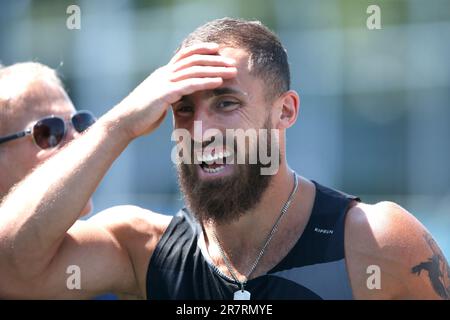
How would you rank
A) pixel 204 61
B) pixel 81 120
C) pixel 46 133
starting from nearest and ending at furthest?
pixel 204 61, pixel 46 133, pixel 81 120

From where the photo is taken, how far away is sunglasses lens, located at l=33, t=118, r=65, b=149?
4309 millimetres

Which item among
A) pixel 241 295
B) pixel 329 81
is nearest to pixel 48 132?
pixel 241 295

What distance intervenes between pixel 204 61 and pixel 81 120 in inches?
47.3

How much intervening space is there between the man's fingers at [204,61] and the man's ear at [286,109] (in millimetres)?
402

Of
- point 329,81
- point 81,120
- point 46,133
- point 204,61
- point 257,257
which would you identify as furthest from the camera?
point 329,81

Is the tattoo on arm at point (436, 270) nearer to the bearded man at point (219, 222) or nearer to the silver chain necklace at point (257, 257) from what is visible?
the bearded man at point (219, 222)

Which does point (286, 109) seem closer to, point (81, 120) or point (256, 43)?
point (256, 43)

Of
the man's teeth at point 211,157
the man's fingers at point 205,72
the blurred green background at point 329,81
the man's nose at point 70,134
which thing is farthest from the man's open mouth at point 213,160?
the blurred green background at point 329,81

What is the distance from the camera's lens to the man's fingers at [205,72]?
11.4 ft

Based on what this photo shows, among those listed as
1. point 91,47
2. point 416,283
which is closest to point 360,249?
point 416,283

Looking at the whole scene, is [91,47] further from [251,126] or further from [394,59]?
[251,126]

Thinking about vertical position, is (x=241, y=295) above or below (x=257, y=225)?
below

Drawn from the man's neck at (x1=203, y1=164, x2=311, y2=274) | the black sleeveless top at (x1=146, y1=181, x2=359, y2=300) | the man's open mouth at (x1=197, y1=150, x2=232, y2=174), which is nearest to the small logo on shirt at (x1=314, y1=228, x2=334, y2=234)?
the black sleeveless top at (x1=146, y1=181, x2=359, y2=300)

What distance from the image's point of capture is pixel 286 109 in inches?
153
